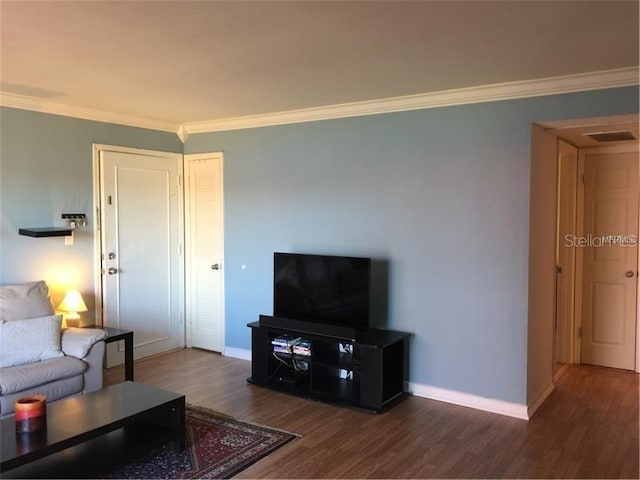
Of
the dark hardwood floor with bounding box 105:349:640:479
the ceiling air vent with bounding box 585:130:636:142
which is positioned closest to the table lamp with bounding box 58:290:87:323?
the dark hardwood floor with bounding box 105:349:640:479

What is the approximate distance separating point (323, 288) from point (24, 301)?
7.31 ft

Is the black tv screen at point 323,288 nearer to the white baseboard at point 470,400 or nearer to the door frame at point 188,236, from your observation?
the white baseboard at point 470,400

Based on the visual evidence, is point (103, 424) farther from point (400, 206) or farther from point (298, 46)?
point (400, 206)

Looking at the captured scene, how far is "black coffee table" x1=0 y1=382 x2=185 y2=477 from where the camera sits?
2.57 meters

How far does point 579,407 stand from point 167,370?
135 inches

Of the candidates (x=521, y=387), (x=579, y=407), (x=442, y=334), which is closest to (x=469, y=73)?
(x=442, y=334)

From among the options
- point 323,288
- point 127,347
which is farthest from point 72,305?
point 323,288

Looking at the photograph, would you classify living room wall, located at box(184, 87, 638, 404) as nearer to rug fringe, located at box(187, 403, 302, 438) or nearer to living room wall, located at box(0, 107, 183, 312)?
rug fringe, located at box(187, 403, 302, 438)

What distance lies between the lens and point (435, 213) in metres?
4.10

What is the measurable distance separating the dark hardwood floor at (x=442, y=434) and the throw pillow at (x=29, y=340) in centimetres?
87

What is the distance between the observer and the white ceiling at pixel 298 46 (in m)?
2.40

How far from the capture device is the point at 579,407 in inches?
157

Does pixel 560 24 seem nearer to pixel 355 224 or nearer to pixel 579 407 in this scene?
pixel 355 224

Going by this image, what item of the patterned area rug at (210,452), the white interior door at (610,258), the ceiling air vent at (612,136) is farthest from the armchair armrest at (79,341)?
the white interior door at (610,258)
